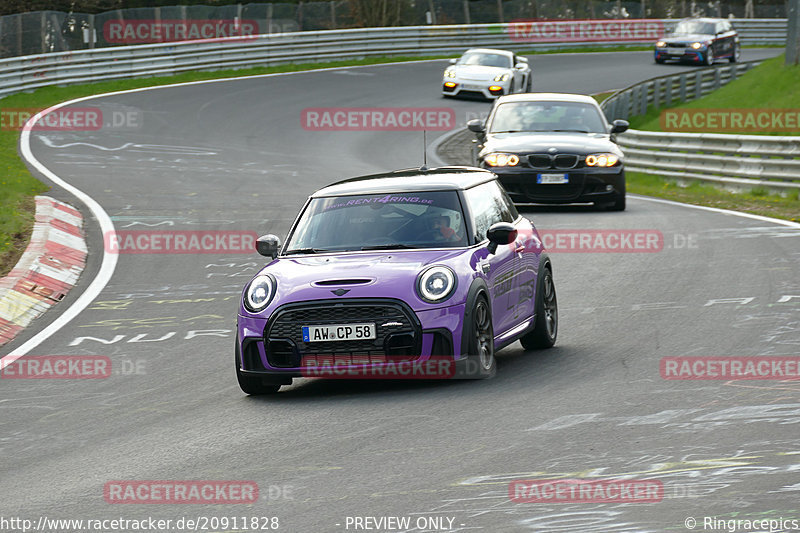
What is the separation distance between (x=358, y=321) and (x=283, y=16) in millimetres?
40887

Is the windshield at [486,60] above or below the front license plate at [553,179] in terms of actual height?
below

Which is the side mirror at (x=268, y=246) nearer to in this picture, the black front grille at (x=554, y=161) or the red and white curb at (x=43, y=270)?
the red and white curb at (x=43, y=270)

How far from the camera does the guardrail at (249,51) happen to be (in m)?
35.2

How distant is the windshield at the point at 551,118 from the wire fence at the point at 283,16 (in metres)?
21.1

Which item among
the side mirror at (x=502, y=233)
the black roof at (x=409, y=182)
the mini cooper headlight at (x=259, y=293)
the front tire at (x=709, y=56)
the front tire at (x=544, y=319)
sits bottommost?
the front tire at (x=709, y=56)

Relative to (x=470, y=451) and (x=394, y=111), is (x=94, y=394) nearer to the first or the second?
(x=470, y=451)

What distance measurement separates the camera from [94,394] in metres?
9.09

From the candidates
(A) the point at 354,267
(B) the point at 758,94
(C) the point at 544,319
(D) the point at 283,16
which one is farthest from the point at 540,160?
(D) the point at 283,16

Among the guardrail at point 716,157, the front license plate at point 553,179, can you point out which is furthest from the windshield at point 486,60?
the front license plate at point 553,179

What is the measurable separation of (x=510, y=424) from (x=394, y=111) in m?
27.0

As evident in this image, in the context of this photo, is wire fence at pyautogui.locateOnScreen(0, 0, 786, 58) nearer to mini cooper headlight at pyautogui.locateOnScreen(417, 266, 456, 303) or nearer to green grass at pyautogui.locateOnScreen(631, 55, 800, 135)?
green grass at pyautogui.locateOnScreen(631, 55, 800, 135)

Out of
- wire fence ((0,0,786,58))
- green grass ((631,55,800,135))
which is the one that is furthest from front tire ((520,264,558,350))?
wire fence ((0,0,786,58))

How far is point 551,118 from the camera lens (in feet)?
65.2

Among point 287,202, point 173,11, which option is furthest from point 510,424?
point 173,11
